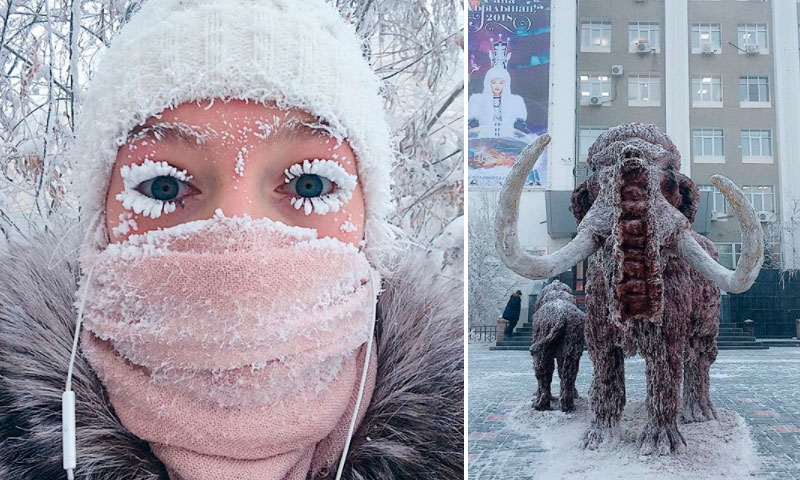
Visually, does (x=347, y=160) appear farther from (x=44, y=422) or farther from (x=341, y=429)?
(x=44, y=422)

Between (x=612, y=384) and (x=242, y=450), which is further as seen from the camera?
(x=612, y=384)

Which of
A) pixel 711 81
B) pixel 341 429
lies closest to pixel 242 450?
pixel 341 429

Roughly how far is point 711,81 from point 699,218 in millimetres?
522

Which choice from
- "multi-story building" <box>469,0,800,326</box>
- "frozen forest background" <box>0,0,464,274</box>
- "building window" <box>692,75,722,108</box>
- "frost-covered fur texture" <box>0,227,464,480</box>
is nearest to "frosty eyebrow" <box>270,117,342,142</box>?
"frozen forest background" <box>0,0,464,274</box>

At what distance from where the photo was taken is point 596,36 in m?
2.31

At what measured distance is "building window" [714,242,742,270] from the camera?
2.04 metres

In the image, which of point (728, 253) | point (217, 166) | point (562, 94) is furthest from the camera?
point (562, 94)

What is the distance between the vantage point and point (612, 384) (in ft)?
7.07

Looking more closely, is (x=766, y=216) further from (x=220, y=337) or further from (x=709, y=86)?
(x=220, y=337)

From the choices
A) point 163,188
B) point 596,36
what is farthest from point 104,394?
point 596,36

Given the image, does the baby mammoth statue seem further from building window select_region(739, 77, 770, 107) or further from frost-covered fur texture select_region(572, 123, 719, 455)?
building window select_region(739, 77, 770, 107)

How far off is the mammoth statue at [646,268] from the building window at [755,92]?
326 mm

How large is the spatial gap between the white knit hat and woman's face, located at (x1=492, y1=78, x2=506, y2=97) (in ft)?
3.05

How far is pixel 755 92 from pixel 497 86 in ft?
2.98
